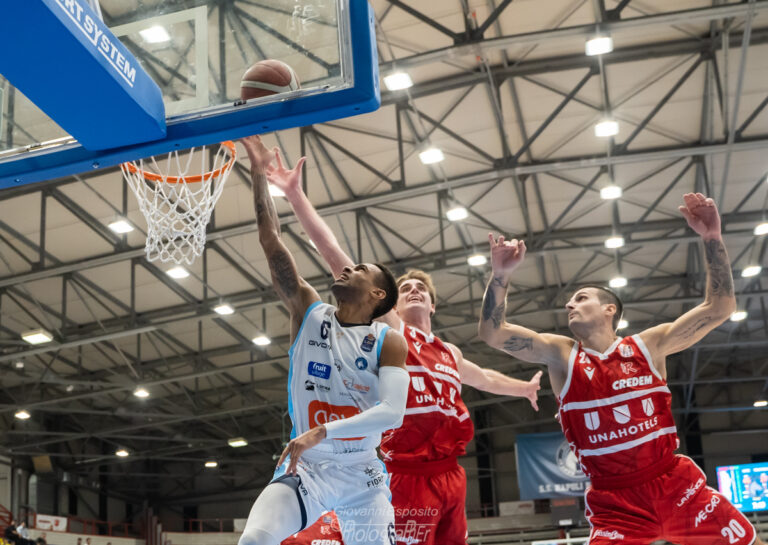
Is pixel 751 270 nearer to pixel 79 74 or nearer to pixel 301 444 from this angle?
pixel 301 444

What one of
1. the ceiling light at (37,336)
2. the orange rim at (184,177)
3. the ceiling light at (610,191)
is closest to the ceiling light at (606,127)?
the ceiling light at (610,191)

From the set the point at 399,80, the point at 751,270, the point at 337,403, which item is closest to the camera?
the point at 337,403

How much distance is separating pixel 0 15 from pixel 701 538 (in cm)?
436

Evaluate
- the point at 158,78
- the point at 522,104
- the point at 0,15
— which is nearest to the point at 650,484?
the point at 158,78

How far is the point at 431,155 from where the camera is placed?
1490 centimetres

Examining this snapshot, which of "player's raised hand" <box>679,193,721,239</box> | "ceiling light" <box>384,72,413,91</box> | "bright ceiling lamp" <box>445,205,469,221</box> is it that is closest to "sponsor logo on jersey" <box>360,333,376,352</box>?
→ "player's raised hand" <box>679,193,721,239</box>

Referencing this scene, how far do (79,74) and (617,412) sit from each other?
355 cm

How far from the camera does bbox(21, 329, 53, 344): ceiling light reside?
18625 mm

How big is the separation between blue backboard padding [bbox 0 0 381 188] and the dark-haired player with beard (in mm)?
1484

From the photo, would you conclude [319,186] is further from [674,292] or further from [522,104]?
[674,292]

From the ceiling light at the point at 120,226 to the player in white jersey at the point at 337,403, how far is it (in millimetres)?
12140

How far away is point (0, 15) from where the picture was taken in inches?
130

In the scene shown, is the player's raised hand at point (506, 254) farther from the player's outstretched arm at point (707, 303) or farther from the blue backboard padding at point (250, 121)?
the blue backboard padding at point (250, 121)

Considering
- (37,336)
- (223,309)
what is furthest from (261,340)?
(37,336)
